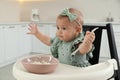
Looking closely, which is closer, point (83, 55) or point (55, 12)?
point (83, 55)

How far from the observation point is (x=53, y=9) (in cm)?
479

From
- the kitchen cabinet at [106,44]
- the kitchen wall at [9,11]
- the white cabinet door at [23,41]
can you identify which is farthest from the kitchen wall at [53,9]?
the kitchen cabinet at [106,44]

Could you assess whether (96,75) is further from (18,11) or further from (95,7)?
(18,11)

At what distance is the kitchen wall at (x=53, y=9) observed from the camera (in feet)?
14.1

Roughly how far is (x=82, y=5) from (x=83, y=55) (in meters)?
→ 3.71

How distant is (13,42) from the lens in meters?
3.72

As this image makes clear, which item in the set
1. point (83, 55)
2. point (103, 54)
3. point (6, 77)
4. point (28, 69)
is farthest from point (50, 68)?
point (103, 54)

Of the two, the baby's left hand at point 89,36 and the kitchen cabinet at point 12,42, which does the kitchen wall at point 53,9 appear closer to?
the kitchen cabinet at point 12,42

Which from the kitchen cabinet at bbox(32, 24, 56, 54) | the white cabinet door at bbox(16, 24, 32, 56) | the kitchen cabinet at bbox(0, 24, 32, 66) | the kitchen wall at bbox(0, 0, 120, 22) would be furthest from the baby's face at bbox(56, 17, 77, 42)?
the kitchen cabinet at bbox(32, 24, 56, 54)

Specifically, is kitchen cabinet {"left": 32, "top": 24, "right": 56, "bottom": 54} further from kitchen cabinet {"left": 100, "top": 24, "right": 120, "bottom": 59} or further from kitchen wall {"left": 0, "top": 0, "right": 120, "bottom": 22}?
kitchen cabinet {"left": 100, "top": 24, "right": 120, "bottom": 59}

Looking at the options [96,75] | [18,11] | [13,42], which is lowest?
[13,42]

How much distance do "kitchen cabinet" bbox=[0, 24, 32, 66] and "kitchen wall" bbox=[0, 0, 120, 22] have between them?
0.43 metres

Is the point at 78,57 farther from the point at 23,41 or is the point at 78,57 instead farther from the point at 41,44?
the point at 41,44

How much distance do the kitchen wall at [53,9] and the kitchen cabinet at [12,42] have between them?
1.41ft
